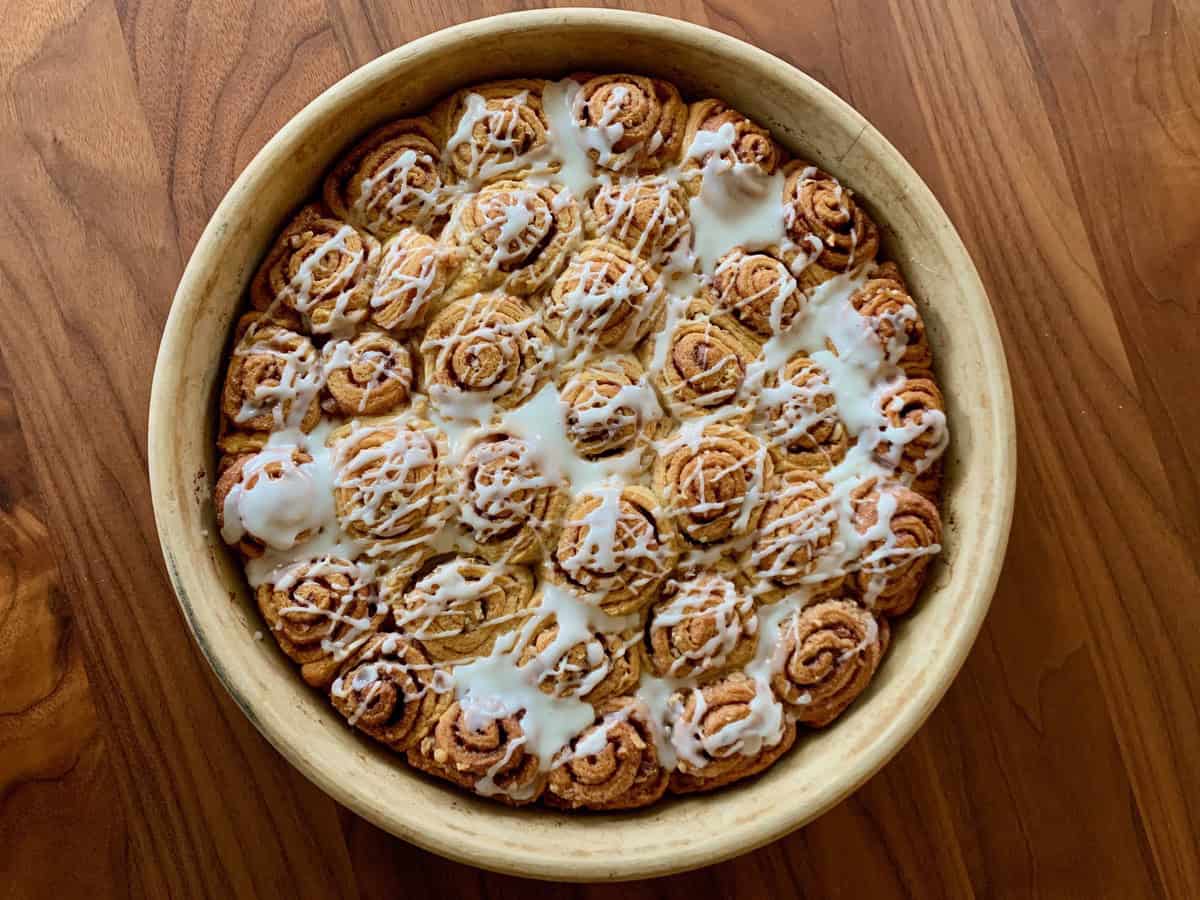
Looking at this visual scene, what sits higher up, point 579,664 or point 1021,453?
point 1021,453

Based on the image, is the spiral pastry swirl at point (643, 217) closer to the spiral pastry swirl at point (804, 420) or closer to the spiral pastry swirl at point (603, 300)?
the spiral pastry swirl at point (603, 300)

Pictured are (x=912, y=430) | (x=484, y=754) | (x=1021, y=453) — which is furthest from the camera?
(x=1021, y=453)

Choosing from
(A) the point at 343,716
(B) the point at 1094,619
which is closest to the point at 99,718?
(A) the point at 343,716

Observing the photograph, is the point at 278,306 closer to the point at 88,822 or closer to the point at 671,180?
the point at 671,180

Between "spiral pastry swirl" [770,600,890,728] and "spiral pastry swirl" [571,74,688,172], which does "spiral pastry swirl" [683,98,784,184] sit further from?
"spiral pastry swirl" [770,600,890,728]

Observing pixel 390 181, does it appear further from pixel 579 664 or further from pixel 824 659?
pixel 824 659

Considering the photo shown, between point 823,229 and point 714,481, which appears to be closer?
point 714,481

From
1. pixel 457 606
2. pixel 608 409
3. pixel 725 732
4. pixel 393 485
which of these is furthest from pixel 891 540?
pixel 393 485

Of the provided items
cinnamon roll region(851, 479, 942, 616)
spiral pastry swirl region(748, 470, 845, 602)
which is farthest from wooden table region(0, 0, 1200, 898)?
spiral pastry swirl region(748, 470, 845, 602)
